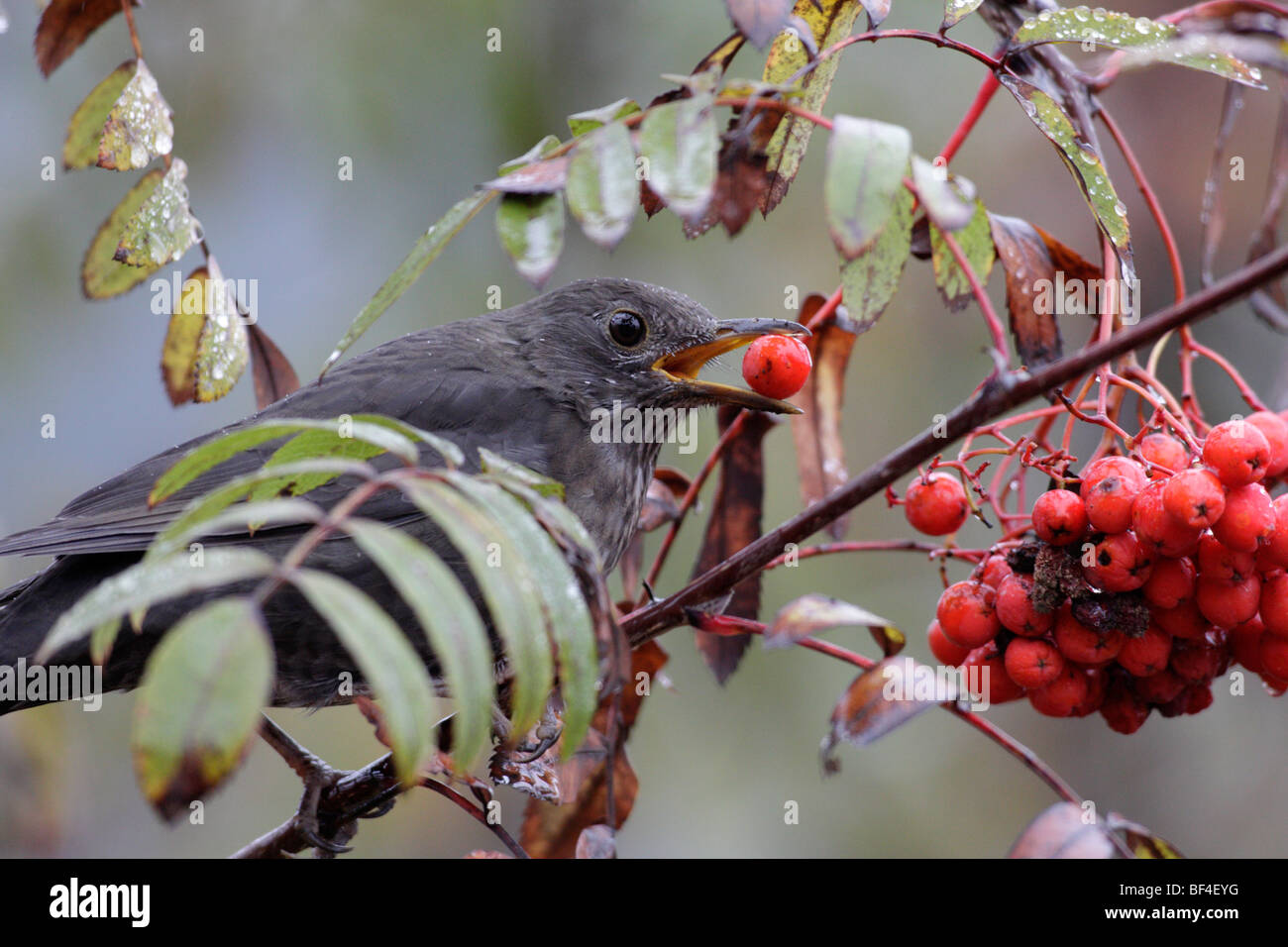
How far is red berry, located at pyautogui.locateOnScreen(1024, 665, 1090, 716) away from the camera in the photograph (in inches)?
89.2

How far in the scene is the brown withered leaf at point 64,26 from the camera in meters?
2.62

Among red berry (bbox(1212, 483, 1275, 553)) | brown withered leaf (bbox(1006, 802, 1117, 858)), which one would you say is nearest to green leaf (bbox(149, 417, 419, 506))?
brown withered leaf (bbox(1006, 802, 1117, 858))

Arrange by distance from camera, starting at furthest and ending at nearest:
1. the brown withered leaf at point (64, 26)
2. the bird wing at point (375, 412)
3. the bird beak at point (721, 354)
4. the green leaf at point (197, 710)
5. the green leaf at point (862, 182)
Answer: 1. the bird wing at point (375, 412)
2. the bird beak at point (721, 354)
3. the brown withered leaf at point (64, 26)
4. the green leaf at point (862, 182)
5. the green leaf at point (197, 710)

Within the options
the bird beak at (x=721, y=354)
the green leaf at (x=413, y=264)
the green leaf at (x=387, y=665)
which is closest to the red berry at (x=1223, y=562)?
the bird beak at (x=721, y=354)

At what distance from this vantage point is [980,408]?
181cm

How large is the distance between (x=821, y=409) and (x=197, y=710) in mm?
2104

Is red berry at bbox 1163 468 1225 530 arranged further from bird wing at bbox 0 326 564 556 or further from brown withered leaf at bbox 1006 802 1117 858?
bird wing at bbox 0 326 564 556

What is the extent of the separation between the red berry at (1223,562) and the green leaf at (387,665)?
1.45 metres

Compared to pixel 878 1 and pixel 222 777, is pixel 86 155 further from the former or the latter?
pixel 222 777

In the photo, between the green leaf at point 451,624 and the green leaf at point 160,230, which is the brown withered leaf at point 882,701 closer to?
the green leaf at point 451,624

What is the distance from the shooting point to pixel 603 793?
8.83 feet

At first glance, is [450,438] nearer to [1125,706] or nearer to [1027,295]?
[1027,295]

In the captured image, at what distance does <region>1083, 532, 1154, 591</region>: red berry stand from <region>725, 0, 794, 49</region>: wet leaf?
1024 millimetres

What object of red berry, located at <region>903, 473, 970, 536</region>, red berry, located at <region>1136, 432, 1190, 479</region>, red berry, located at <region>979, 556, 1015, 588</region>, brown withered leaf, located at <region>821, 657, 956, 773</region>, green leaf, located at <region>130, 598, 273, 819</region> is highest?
red berry, located at <region>1136, 432, 1190, 479</region>
